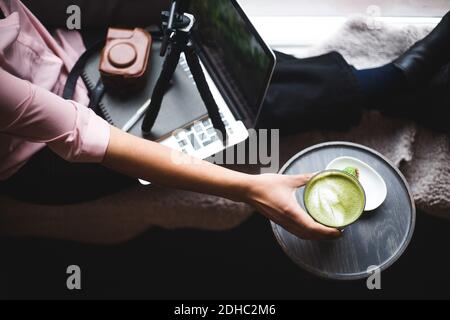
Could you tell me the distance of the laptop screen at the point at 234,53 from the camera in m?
0.78

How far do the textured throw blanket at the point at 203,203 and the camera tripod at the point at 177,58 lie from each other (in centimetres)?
18

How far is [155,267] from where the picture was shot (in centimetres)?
133

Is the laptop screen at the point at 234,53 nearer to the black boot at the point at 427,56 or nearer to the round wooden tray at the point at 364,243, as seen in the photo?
the round wooden tray at the point at 364,243

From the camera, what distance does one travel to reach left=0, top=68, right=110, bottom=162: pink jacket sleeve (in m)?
0.75

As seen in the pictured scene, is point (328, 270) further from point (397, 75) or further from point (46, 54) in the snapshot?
point (46, 54)

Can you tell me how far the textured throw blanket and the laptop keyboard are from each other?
140 millimetres

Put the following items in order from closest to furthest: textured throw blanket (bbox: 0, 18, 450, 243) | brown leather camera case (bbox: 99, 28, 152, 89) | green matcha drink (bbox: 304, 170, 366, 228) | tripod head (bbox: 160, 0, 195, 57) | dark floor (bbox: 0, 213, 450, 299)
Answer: tripod head (bbox: 160, 0, 195, 57) → green matcha drink (bbox: 304, 170, 366, 228) → brown leather camera case (bbox: 99, 28, 152, 89) → textured throw blanket (bbox: 0, 18, 450, 243) → dark floor (bbox: 0, 213, 450, 299)

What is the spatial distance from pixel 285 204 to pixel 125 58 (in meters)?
0.45

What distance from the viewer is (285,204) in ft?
2.86

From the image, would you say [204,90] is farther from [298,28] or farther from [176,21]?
[298,28]

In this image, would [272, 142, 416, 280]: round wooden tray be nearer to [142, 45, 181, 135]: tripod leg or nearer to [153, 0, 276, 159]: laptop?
[153, 0, 276, 159]: laptop

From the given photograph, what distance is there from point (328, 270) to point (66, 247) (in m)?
0.78


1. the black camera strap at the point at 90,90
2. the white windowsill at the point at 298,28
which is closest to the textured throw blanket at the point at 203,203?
the black camera strap at the point at 90,90

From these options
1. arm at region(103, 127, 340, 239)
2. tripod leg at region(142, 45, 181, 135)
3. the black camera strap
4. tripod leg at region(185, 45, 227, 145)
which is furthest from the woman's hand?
the black camera strap
